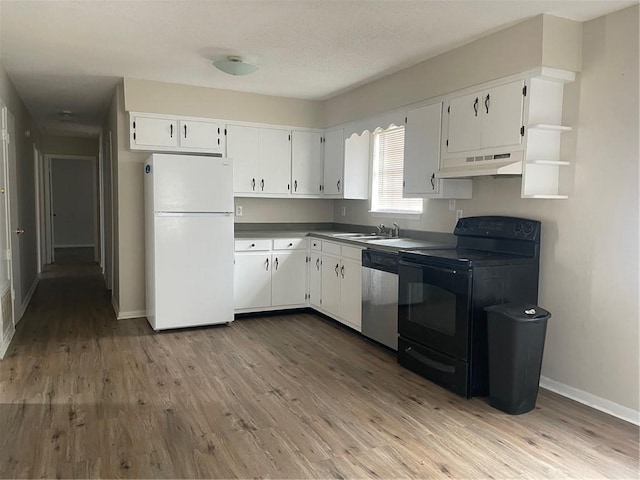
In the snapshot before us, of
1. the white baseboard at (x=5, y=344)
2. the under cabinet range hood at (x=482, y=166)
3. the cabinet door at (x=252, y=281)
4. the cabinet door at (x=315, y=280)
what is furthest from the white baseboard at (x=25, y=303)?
the under cabinet range hood at (x=482, y=166)

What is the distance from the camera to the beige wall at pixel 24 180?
4850 mm

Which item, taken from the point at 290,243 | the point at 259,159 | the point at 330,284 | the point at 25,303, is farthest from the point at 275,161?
the point at 25,303

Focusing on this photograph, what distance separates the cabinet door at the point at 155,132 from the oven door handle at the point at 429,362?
306 centimetres

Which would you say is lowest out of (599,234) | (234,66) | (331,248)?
(331,248)

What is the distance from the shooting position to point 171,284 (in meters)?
4.50

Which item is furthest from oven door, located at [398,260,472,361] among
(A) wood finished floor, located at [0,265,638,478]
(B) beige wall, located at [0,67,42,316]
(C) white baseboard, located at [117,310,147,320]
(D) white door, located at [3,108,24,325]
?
(B) beige wall, located at [0,67,42,316]

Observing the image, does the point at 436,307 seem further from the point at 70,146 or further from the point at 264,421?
the point at 70,146

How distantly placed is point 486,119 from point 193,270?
9.45 feet

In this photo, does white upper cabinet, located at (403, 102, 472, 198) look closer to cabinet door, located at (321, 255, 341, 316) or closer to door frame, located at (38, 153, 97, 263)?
cabinet door, located at (321, 255, 341, 316)

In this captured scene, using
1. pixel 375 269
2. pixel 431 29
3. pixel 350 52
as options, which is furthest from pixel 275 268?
pixel 431 29

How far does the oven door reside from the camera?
121 inches

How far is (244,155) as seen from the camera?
5.22 metres

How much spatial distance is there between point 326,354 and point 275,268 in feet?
4.65

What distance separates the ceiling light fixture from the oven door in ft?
6.48
